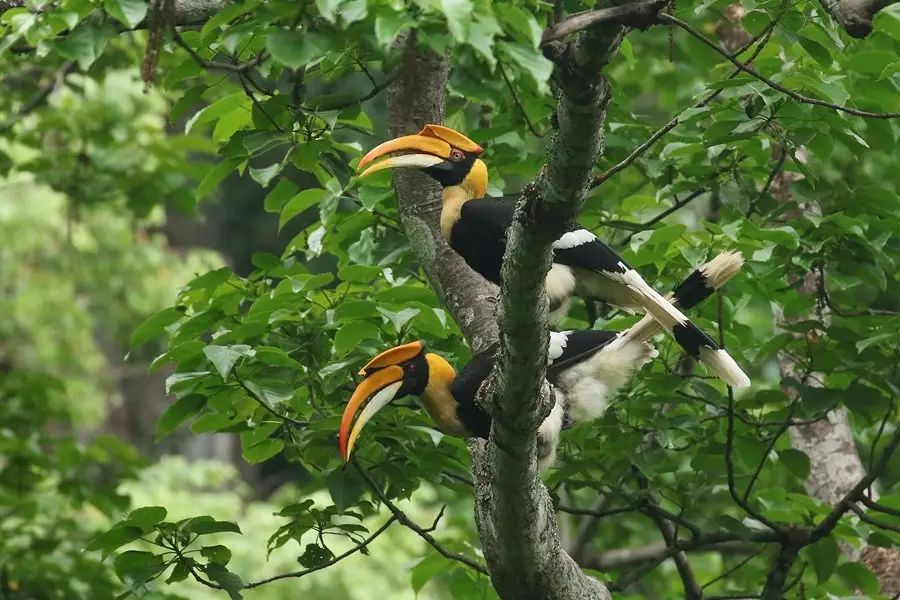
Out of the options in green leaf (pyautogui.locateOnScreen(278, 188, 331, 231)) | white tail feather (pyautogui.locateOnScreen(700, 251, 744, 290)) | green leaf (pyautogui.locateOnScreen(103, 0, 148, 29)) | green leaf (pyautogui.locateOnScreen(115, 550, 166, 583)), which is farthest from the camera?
green leaf (pyautogui.locateOnScreen(278, 188, 331, 231))

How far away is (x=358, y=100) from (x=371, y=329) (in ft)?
2.49

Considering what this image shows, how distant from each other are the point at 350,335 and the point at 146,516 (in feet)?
2.46

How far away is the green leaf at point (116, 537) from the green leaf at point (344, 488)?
56 cm

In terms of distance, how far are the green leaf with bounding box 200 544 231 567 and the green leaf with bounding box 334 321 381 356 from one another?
2.20 ft

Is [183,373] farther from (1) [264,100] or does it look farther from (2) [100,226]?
(2) [100,226]

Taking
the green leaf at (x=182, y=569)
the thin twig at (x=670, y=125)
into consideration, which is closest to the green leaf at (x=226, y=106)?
the thin twig at (x=670, y=125)

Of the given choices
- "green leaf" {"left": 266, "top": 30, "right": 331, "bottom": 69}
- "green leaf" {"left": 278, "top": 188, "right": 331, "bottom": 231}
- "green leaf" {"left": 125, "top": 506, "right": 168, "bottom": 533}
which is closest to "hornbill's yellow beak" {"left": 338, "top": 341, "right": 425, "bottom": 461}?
"green leaf" {"left": 125, "top": 506, "right": 168, "bottom": 533}

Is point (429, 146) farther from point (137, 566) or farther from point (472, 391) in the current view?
point (137, 566)

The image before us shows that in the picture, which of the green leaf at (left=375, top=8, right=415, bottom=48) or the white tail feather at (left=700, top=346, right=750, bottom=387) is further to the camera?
the white tail feather at (left=700, top=346, right=750, bottom=387)

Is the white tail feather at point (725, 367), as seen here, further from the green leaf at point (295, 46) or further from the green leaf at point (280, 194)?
the green leaf at point (295, 46)

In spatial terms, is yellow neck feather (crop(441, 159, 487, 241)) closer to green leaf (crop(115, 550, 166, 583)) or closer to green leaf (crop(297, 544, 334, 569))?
green leaf (crop(297, 544, 334, 569))

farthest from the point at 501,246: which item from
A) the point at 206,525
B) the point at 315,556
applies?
the point at 206,525

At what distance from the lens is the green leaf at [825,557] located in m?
4.18

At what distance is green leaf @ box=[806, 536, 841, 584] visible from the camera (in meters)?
4.18
